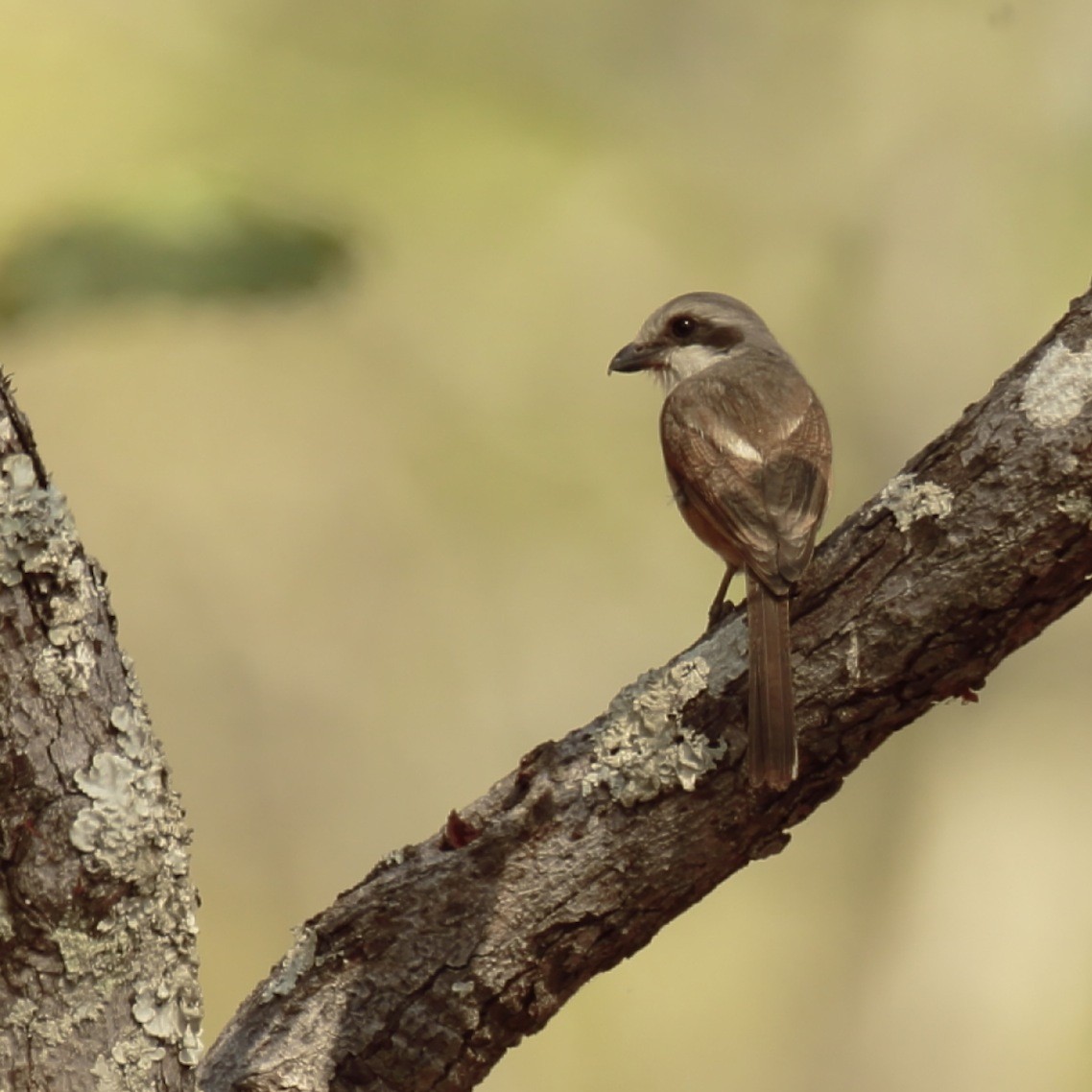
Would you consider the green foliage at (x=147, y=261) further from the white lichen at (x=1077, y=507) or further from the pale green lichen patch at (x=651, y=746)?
the white lichen at (x=1077, y=507)

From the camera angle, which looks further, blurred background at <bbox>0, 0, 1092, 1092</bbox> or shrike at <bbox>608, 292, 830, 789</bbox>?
blurred background at <bbox>0, 0, 1092, 1092</bbox>

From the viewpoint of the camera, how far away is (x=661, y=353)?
4695mm

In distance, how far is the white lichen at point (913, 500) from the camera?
244 cm

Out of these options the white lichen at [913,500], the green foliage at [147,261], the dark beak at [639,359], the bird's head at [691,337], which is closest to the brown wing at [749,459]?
the white lichen at [913,500]

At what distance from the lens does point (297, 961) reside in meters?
2.68

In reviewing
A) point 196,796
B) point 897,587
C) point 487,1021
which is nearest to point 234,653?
point 196,796

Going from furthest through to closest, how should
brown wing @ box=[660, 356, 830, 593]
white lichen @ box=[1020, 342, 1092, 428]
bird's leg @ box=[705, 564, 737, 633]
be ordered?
1. bird's leg @ box=[705, 564, 737, 633]
2. brown wing @ box=[660, 356, 830, 593]
3. white lichen @ box=[1020, 342, 1092, 428]

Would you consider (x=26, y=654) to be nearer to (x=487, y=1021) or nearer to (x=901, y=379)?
(x=487, y=1021)

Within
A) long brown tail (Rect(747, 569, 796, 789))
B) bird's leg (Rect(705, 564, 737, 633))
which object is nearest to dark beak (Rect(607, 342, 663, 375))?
bird's leg (Rect(705, 564, 737, 633))

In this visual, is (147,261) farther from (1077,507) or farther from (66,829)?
(1077,507)


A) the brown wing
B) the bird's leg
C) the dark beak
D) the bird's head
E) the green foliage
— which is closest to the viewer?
the brown wing

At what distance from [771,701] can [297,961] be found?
941mm

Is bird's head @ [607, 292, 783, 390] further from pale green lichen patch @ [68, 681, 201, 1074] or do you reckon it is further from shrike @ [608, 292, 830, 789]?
pale green lichen patch @ [68, 681, 201, 1074]

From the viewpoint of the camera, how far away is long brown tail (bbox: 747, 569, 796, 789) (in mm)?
2408
